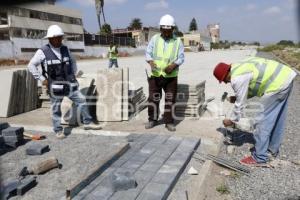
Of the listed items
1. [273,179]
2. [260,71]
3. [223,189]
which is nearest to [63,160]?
[223,189]

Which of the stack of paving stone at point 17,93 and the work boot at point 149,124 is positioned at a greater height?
the stack of paving stone at point 17,93

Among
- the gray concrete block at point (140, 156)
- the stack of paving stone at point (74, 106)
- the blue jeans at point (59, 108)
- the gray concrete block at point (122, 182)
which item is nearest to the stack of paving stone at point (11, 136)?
the blue jeans at point (59, 108)

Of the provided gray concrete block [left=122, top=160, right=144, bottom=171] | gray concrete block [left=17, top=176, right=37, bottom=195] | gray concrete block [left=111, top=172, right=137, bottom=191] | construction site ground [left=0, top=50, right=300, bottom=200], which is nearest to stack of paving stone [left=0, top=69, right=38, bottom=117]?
construction site ground [left=0, top=50, right=300, bottom=200]

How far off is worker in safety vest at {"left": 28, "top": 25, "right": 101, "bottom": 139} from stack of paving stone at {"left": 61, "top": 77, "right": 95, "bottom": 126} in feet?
2.49

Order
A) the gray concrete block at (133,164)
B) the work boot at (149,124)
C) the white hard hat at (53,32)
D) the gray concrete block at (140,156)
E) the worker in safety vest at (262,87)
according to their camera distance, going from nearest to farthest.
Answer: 1. the gray concrete block at (133,164)
2. the worker in safety vest at (262,87)
3. the gray concrete block at (140,156)
4. the white hard hat at (53,32)
5. the work boot at (149,124)

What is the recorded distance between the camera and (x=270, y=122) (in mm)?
5078

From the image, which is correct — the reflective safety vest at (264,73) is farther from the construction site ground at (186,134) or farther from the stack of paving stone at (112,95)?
the stack of paving stone at (112,95)

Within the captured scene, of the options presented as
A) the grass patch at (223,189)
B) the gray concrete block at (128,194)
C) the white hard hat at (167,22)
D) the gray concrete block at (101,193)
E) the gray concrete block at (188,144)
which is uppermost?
the white hard hat at (167,22)

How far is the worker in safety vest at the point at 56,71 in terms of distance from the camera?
6297 mm

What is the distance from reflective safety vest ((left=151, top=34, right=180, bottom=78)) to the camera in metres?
6.72

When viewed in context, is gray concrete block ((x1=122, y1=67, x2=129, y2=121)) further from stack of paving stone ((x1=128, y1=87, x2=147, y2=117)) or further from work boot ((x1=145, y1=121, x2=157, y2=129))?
work boot ((x1=145, y1=121, x2=157, y2=129))

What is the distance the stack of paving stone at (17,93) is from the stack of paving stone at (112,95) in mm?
2081

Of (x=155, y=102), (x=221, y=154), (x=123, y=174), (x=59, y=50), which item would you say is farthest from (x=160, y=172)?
(x=59, y=50)

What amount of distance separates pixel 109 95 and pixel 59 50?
1.56 meters
